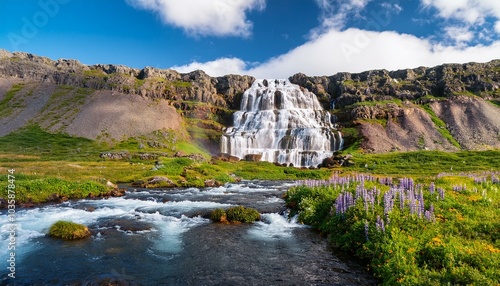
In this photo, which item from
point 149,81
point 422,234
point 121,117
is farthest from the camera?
point 149,81

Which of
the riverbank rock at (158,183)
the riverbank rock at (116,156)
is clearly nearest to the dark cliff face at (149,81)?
the riverbank rock at (116,156)

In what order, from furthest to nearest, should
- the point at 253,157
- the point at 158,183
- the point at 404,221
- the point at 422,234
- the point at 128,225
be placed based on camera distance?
the point at 253,157, the point at 158,183, the point at 128,225, the point at 404,221, the point at 422,234

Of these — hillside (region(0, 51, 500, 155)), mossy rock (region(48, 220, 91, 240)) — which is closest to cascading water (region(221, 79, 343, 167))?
hillside (region(0, 51, 500, 155))

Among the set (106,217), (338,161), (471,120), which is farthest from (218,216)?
(471,120)

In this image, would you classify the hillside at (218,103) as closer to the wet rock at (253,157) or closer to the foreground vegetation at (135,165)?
the foreground vegetation at (135,165)

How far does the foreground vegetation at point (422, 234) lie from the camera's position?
380 inches

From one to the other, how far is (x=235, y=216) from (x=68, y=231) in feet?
35.8

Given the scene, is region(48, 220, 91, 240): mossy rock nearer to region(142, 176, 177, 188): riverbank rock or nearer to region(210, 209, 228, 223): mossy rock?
region(210, 209, 228, 223): mossy rock

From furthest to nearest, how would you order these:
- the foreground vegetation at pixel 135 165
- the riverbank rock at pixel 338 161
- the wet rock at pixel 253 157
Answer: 1. the wet rock at pixel 253 157
2. the riverbank rock at pixel 338 161
3. the foreground vegetation at pixel 135 165

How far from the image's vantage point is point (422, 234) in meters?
12.5

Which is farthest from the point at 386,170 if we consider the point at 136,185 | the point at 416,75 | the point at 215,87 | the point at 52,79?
the point at 52,79

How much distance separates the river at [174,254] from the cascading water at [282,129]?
3589 inches

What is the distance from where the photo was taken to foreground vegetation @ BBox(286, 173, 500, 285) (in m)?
9.66

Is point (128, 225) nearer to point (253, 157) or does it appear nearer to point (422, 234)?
point (422, 234)
